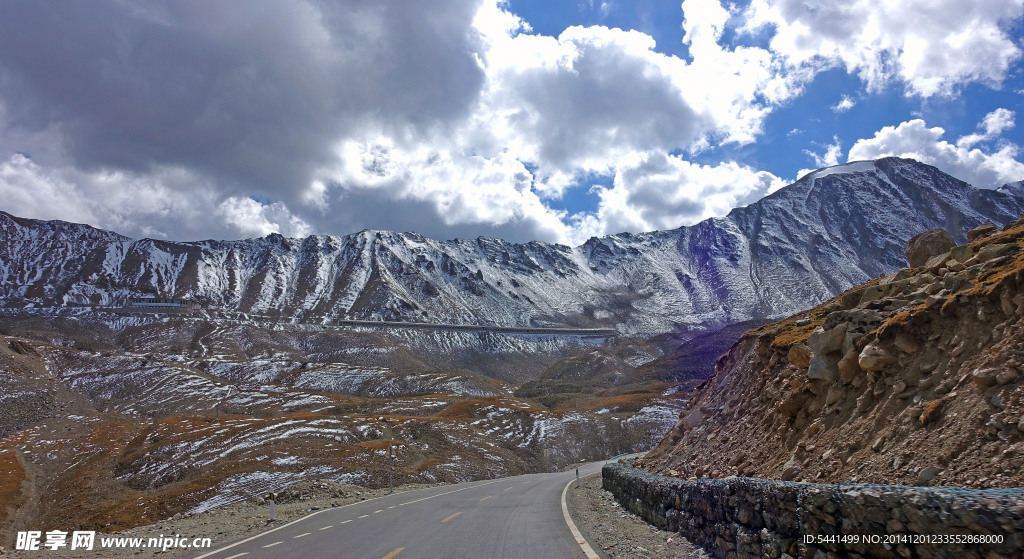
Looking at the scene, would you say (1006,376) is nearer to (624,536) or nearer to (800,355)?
(800,355)

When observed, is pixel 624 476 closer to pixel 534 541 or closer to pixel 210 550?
pixel 534 541

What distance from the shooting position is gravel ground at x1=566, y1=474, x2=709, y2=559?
11.0 meters

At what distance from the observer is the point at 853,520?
6.30 meters

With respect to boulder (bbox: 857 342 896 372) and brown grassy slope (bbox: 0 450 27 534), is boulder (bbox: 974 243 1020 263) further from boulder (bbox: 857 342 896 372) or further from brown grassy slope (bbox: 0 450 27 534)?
brown grassy slope (bbox: 0 450 27 534)

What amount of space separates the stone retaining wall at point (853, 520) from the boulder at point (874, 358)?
5.61 m

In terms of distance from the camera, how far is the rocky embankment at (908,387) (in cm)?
912

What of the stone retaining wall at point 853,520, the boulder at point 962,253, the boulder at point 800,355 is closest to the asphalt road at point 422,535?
the stone retaining wall at point 853,520

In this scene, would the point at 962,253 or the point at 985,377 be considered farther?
the point at 962,253

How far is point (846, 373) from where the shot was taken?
13.9m

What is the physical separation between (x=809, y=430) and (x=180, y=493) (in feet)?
154

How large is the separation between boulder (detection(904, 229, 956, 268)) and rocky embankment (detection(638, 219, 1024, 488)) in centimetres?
9

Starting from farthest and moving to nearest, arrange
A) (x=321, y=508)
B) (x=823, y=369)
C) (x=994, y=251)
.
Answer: (x=321, y=508), (x=823, y=369), (x=994, y=251)

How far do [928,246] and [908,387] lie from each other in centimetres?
1249

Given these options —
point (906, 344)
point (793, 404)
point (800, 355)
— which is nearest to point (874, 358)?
point (906, 344)
